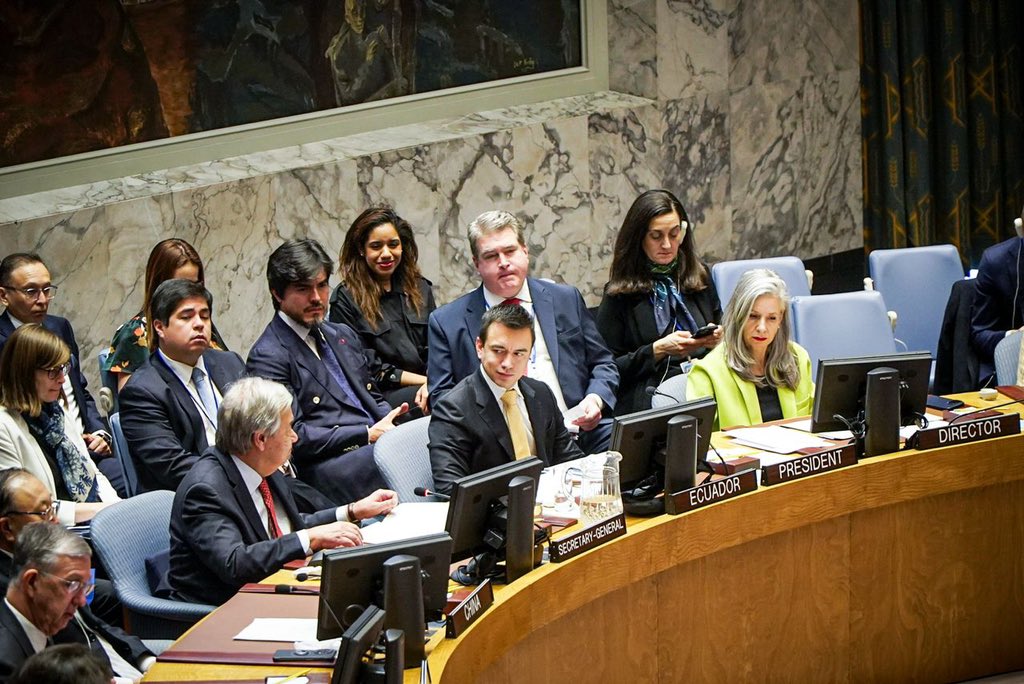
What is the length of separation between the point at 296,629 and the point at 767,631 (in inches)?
62.6

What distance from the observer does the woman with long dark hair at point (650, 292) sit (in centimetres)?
520

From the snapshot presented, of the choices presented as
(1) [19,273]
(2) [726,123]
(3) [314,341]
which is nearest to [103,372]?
(1) [19,273]

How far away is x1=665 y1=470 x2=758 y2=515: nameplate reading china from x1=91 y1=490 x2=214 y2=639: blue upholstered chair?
1.20 metres

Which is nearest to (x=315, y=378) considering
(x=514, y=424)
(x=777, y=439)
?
(x=514, y=424)

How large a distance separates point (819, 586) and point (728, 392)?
2.46 feet

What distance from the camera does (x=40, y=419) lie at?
13.6 ft

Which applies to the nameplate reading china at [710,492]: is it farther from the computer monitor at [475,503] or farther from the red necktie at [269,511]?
the red necktie at [269,511]

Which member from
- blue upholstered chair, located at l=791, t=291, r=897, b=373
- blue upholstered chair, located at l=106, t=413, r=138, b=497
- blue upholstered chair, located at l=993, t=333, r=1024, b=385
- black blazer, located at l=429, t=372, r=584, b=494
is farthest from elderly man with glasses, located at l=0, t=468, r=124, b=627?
blue upholstered chair, located at l=993, t=333, r=1024, b=385

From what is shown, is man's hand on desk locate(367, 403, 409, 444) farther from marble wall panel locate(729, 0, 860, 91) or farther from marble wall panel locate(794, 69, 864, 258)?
marble wall panel locate(794, 69, 864, 258)

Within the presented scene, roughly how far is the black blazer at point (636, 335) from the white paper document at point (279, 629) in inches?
95.5

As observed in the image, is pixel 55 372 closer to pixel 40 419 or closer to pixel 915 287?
pixel 40 419

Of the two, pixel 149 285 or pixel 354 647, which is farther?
pixel 149 285

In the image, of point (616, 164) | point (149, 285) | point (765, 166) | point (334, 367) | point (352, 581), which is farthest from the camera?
point (765, 166)

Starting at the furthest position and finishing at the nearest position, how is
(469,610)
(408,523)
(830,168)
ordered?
(830,168) < (408,523) < (469,610)
